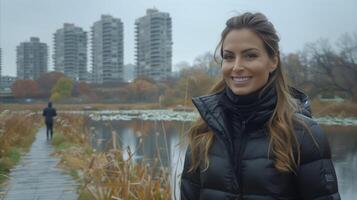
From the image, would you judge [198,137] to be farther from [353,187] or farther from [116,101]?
[116,101]

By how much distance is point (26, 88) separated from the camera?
6003 centimetres

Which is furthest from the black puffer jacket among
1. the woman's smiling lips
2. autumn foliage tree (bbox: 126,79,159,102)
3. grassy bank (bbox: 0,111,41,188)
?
autumn foliage tree (bbox: 126,79,159,102)

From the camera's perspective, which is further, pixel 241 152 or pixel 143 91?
pixel 143 91

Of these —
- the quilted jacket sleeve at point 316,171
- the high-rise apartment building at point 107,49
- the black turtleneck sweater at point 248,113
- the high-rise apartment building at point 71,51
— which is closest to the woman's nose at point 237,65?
the black turtleneck sweater at point 248,113

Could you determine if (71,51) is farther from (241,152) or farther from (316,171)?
(316,171)

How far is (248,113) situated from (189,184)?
44cm

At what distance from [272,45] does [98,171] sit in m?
3.65

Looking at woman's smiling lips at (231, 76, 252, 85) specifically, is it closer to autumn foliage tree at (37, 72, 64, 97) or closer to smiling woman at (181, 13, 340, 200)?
smiling woman at (181, 13, 340, 200)

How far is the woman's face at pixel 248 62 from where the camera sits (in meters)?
1.77

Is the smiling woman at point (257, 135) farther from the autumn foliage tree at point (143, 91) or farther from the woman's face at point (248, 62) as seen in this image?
the autumn foliage tree at point (143, 91)

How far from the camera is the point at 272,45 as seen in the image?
180 cm

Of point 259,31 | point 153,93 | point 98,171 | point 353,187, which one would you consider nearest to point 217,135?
point 259,31

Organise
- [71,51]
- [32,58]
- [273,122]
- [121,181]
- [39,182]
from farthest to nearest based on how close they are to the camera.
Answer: [71,51] < [32,58] < [39,182] < [121,181] < [273,122]

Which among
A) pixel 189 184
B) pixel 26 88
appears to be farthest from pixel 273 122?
pixel 26 88
